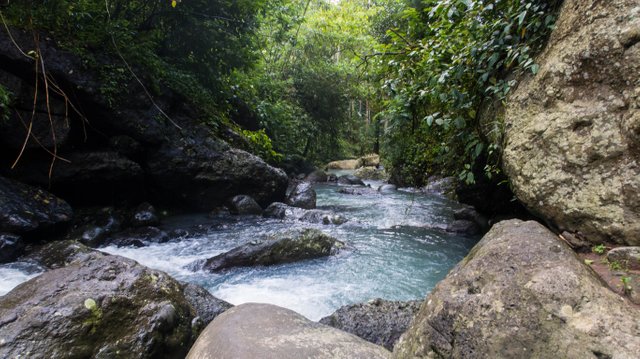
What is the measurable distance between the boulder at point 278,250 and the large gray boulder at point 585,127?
11.3ft

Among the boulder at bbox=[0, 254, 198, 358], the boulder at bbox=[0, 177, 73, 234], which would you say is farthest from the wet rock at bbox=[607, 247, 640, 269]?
the boulder at bbox=[0, 177, 73, 234]

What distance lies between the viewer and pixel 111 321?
275 cm

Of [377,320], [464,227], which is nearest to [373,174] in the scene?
[464,227]

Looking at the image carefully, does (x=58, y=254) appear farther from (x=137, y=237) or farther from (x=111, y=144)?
(x=111, y=144)

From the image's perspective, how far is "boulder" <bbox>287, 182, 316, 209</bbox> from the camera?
10.1 meters

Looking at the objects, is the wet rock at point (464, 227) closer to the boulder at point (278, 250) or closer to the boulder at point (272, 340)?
the boulder at point (278, 250)

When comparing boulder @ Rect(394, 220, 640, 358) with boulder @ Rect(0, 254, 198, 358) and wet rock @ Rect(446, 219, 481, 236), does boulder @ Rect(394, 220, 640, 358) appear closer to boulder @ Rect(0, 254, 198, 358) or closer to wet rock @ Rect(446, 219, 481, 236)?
boulder @ Rect(0, 254, 198, 358)

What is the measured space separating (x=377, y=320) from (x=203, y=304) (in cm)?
170

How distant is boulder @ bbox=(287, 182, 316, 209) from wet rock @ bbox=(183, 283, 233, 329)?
6.32 m

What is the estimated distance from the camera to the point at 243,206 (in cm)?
907

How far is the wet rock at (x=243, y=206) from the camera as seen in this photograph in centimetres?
904

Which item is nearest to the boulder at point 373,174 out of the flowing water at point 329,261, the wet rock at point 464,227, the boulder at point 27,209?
the flowing water at point 329,261

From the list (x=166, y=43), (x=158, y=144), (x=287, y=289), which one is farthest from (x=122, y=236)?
(x=166, y=43)

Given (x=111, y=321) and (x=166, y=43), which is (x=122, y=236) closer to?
(x=111, y=321)
